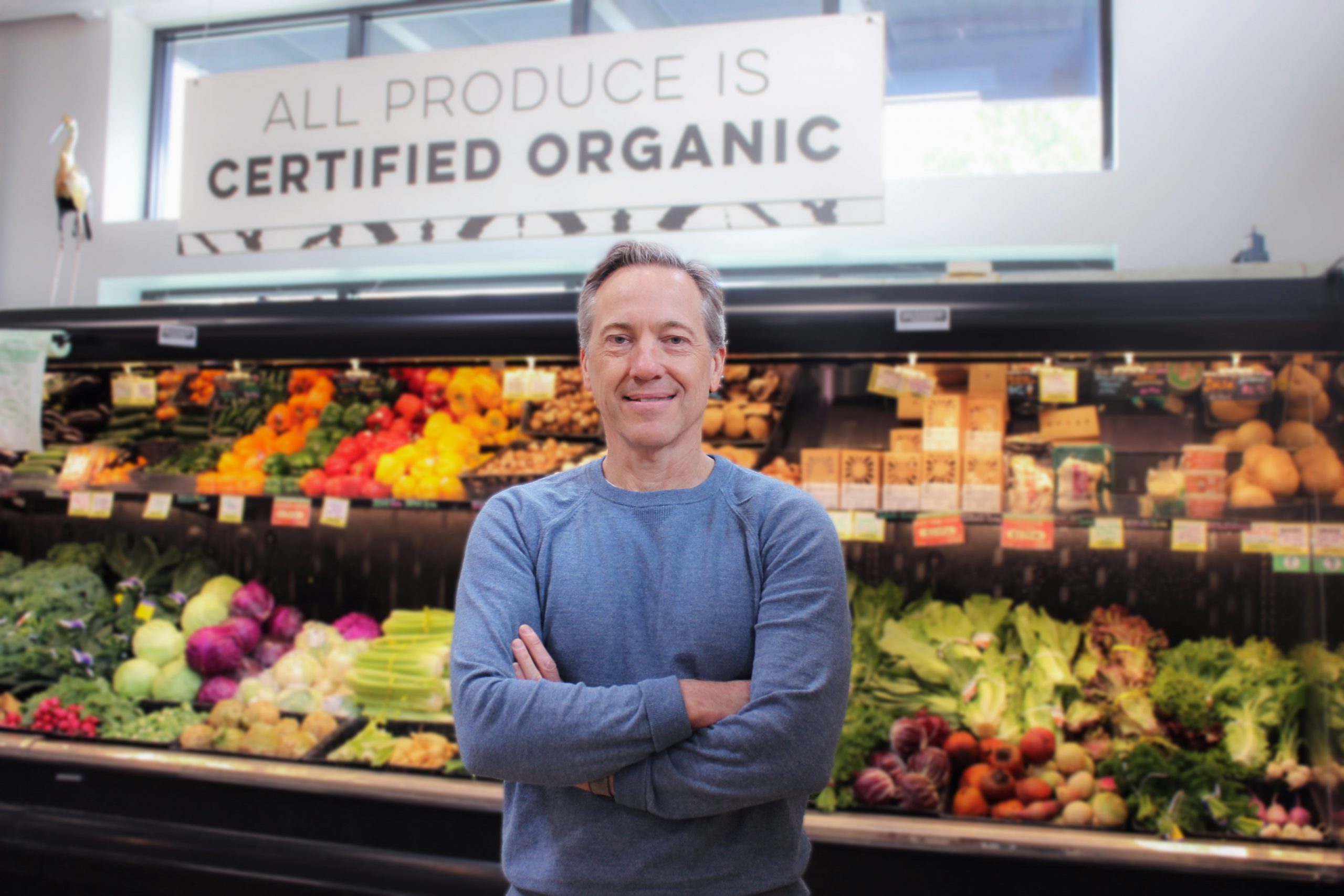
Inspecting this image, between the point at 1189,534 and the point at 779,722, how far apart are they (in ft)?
6.79

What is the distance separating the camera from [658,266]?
1.49 m

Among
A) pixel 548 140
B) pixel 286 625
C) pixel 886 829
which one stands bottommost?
pixel 886 829

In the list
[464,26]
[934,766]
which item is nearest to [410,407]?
[934,766]

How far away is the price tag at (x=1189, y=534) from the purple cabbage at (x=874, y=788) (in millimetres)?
1144

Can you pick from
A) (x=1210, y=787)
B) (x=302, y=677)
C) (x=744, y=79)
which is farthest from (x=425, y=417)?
(x=1210, y=787)

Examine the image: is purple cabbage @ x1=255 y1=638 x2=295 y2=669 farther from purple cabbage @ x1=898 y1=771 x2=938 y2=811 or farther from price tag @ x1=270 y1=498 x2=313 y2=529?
purple cabbage @ x1=898 y1=771 x2=938 y2=811

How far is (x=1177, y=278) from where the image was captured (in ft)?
9.23

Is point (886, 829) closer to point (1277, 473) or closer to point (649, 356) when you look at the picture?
point (1277, 473)

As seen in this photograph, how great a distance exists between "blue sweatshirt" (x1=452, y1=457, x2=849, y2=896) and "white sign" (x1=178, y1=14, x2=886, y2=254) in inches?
59.9

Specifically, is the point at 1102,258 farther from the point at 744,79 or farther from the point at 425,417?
the point at 425,417

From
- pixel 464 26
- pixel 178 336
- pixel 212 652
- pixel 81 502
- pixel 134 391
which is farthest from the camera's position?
pixel 464 26

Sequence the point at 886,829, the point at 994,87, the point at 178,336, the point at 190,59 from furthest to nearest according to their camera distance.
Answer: the point at 190,59, the point at 994,87, the point at 178,336, the point at 886,829

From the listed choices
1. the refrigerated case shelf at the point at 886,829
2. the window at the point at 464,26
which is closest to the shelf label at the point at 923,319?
the refrigerated case shelf at the point at 886,829

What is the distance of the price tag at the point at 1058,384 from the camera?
312 centimetres
